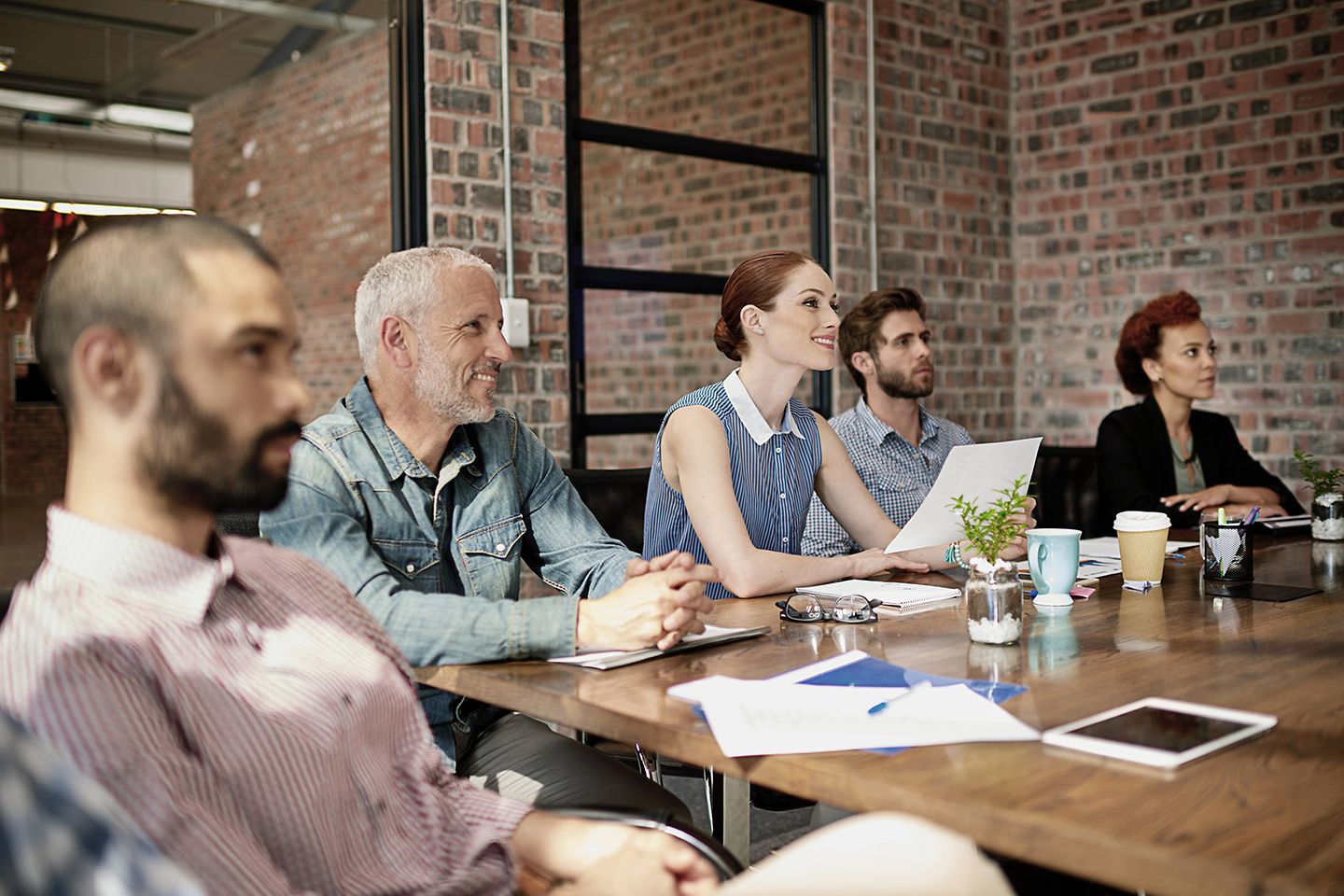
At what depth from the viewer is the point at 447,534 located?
6.81 feet

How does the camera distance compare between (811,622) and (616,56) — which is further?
(616,56)

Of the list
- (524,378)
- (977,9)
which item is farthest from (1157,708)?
(977,9)

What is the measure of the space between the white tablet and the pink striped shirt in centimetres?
63

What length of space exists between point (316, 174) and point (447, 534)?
2528 millimetres

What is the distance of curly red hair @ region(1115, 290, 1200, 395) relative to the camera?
12.9ft

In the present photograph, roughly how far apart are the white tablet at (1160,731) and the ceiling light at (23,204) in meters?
3.35

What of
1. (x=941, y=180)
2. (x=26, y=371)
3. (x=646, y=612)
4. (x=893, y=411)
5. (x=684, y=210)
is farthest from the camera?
(x=941, y=180)

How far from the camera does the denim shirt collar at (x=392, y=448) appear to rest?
201cm

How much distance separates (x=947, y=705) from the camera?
1383 mm

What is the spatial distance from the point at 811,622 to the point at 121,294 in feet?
3.97

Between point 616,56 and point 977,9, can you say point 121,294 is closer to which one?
point 616,56

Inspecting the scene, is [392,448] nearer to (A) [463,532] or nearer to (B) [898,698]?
(A) [463,532]

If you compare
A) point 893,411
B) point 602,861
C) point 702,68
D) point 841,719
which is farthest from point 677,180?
point 602,861

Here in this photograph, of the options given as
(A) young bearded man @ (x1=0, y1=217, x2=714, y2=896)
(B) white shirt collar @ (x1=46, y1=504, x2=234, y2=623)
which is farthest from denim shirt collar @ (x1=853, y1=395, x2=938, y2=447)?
(B) white shirt collar @ (x1=46, y1=504, x2=234, y2=623)
